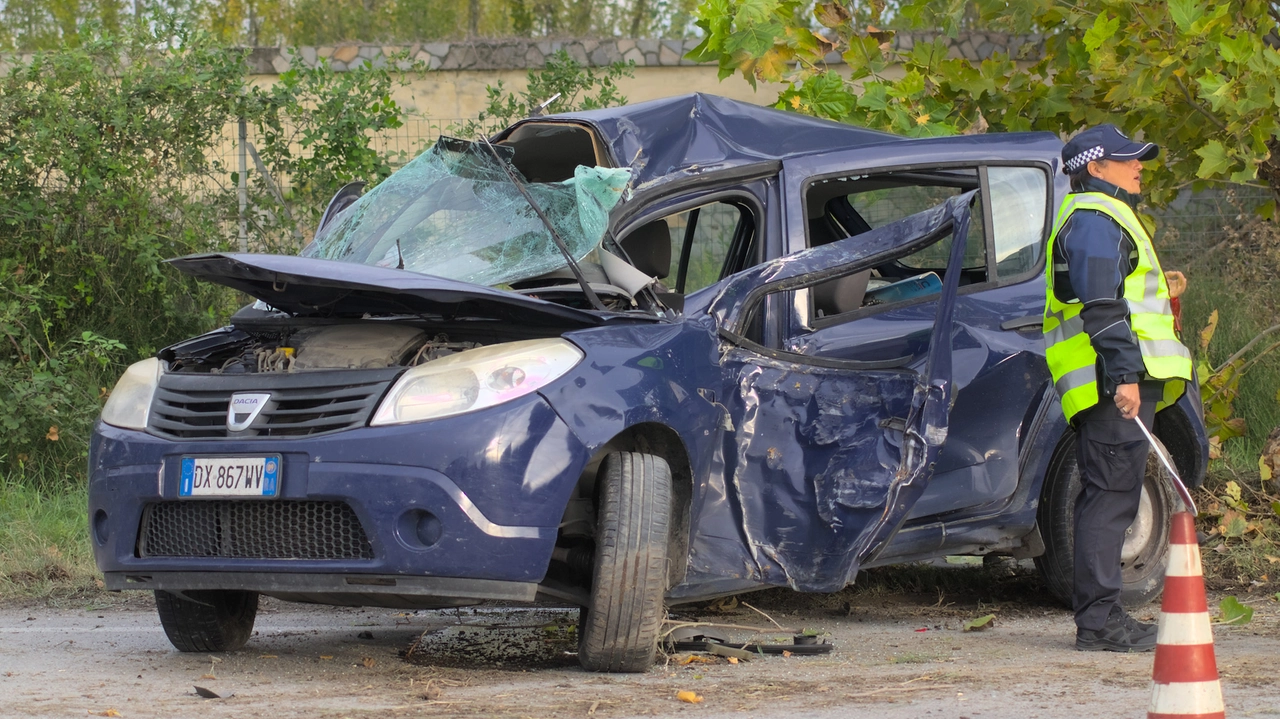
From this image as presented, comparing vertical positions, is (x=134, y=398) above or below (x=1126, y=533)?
above

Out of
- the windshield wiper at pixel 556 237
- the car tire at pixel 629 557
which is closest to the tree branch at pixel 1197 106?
the windshield wiper at pixel 556 237

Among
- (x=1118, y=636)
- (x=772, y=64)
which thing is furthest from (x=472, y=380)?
(x=772, y=64)

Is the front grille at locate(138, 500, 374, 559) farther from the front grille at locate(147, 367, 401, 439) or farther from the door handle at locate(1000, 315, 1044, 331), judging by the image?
the door handle at locate(1000, 315, 1044, 331)

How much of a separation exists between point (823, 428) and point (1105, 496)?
39.7 inches

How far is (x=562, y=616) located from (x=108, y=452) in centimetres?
205

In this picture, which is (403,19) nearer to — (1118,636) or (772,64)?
(772,64)

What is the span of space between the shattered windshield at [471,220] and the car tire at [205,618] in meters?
1.22

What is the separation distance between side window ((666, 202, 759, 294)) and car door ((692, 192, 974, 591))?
0.40 metres

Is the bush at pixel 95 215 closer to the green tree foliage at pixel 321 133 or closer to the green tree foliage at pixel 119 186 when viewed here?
the green tree foliage at pixel 119 186

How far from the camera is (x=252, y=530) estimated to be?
394 cm

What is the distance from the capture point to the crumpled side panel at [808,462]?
Answer: 4387 mm

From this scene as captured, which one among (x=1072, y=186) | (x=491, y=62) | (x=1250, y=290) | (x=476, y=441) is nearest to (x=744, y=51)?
(x=1072, y=186)

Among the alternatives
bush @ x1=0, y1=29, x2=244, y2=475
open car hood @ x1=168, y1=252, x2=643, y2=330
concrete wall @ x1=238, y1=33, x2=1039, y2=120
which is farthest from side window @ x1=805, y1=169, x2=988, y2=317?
concrete wall @ x1=238, y1=33, x2=1039, y2=120

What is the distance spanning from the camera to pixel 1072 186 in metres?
4.84
